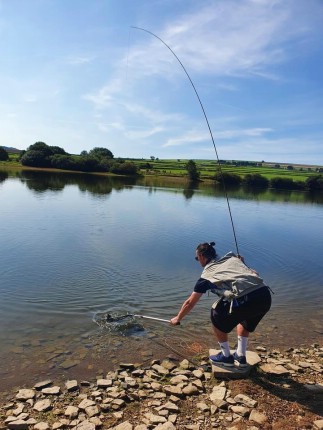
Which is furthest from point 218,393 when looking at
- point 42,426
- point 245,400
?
point 42,426

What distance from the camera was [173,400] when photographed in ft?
19.9

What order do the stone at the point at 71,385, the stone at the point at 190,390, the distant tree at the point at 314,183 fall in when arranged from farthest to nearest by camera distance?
the distant tree at the point at 314,183 < the stone at the point at 71,385 < the stone at the point at 190,390

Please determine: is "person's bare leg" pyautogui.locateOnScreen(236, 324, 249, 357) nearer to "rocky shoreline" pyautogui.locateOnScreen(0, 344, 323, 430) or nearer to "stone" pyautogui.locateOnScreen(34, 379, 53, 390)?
"rocky shoreline" pyautogui.locateOnScreen(0, 344, 323, 430)

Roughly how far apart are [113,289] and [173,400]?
7086 mm

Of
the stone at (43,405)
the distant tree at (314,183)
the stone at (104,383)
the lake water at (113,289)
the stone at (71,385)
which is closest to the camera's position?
the stone at (43,405)

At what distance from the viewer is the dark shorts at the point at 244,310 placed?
6258 mm

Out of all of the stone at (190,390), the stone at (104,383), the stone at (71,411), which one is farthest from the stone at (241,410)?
the stone at (71,411)

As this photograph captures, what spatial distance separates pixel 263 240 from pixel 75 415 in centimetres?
2172

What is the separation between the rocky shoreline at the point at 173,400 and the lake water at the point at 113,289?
0.76 m

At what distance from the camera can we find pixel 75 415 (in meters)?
5.66

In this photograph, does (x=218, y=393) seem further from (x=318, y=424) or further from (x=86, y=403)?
(x=86, y=403)

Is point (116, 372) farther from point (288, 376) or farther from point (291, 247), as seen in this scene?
point (291, 247)

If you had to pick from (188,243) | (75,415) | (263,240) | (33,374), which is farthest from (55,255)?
(263,240)

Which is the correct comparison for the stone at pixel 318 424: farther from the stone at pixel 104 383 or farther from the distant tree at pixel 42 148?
the distant tree at pixel 42 148
